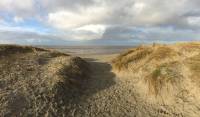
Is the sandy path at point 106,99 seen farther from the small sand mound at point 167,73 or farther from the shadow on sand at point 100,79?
the small sand mound at point 167,73

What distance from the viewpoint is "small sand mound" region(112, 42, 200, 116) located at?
12914 mm

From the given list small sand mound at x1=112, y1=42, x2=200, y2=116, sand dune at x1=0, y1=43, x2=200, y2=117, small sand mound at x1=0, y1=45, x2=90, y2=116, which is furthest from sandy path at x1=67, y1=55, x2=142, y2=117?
small sand mound at x1=112, y1=42, x2=200, y2=116

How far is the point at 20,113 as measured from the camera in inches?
423

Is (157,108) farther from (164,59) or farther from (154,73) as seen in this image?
(164,59)

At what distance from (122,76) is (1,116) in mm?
7885

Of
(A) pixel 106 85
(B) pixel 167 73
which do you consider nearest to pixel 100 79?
(A) pixel 106 85

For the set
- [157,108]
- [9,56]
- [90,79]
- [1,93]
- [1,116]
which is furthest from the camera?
[9,56]

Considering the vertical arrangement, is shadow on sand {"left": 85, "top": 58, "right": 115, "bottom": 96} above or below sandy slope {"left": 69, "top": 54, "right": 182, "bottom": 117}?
above

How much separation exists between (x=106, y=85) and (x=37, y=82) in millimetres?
3589

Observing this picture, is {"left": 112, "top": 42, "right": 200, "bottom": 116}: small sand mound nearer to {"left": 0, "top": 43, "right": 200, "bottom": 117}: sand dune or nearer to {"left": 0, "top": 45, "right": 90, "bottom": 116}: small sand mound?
{"left": 0, "top": 43, "right": 200, "bottom": 117}: sand dune

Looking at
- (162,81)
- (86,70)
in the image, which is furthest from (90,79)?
(162,81)

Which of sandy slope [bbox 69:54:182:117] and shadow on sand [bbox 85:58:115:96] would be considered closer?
sandy slope [bbox 69:54:182:117]

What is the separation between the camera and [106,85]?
49.3 ft

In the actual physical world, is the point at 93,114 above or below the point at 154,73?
below
